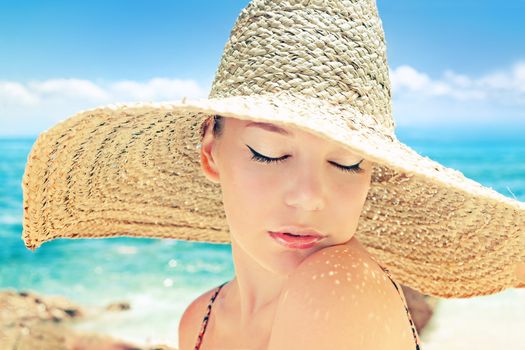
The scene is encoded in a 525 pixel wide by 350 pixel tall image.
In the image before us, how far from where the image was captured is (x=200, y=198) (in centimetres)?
220

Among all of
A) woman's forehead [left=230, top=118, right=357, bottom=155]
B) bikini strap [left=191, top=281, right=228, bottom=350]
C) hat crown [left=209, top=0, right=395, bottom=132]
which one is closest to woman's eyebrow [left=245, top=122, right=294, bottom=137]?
woman's forehead [left=230, top=118, right=357, bottom=155]

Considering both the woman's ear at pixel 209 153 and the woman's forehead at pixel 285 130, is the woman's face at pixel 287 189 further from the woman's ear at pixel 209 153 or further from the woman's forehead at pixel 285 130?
the woman's ear at pixel 209 153

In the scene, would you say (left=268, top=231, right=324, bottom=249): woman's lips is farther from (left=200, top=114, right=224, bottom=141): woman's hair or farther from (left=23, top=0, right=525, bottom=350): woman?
(left=200, top=114, right=224, bottom=141): woman's hair

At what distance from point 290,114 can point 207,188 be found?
92 cm

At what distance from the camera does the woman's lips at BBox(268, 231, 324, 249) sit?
1.40 m

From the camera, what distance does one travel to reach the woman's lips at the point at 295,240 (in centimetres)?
140

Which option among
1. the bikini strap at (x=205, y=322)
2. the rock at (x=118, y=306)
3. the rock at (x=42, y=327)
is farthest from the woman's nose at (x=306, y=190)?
the rock at (x=118, y=306)

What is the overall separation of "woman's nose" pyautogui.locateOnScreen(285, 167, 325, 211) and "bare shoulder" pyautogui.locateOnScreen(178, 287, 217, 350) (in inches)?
35.4

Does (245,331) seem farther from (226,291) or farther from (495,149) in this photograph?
(495,149)

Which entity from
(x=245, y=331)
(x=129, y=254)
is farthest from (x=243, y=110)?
(x=129, y=254)

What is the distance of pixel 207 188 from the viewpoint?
2152mm

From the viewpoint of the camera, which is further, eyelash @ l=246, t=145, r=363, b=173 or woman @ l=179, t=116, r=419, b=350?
eyelash @ l=246, t=145, r=363, b=173

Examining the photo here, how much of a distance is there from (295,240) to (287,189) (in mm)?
127

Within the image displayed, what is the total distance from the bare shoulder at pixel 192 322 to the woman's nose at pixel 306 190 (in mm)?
898
